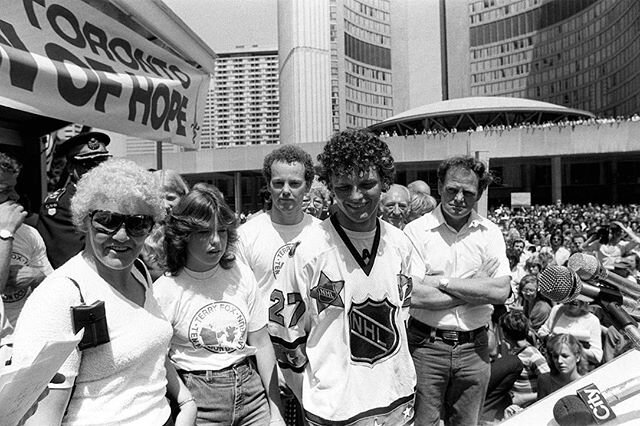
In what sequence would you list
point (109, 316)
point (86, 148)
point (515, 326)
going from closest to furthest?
point (109, 316)
point (86, 148)
point (515, 326)

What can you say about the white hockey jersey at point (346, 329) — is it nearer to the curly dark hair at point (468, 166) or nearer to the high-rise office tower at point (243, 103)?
the curly dark hair at point (468, 166)

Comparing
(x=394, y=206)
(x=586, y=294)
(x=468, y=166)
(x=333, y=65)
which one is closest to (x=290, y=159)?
Result: (x=394, y=206)

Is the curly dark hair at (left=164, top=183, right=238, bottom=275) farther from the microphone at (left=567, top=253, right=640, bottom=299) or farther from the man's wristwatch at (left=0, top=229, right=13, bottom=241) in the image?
the microphone at (left=567, top=253, right=640, bottom=299)

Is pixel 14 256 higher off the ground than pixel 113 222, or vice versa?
pixel 113 222

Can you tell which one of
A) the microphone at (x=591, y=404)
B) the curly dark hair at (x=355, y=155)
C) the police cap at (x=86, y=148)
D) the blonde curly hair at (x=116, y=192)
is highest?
the police cap at (x=86, y=148)

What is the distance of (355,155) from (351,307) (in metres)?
0.65

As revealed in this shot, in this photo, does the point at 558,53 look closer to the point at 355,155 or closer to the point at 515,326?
the point at 515,326

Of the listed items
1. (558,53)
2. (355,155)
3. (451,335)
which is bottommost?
(451,335)

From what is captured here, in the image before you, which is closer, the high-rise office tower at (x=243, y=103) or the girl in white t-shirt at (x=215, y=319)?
the girl in white t-shirt at (x=215, y=319)

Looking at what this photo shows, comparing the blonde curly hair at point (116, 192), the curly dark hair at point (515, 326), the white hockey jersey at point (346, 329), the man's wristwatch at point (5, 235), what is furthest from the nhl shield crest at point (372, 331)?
the curly dark hair at point (515, 326)

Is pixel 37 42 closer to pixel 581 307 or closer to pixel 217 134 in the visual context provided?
pixel 581 307

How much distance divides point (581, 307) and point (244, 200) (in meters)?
50.8

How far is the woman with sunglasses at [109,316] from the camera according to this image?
1.67 metres

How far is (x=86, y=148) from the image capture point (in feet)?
11.2
